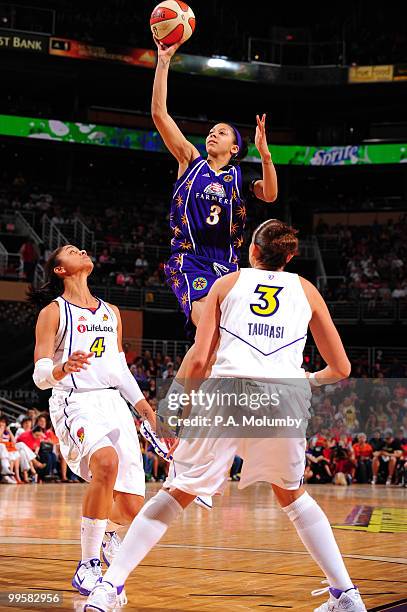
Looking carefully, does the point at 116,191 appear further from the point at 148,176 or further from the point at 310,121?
the point at 310,121

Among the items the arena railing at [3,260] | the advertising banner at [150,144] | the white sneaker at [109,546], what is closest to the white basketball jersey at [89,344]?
the white sneaker at [109,546]

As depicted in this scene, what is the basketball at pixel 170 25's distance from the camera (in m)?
6.09

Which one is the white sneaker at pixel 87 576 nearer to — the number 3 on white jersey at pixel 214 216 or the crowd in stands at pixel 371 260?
the number 3 on white jersey at pixel 214 216

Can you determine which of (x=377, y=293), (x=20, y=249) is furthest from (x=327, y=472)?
(x=20, y=249)

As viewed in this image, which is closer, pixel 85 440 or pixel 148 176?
pixel 85 440

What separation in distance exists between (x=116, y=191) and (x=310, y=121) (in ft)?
26.7

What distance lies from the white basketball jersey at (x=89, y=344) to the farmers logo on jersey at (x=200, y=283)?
64 cm

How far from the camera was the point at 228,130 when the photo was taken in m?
6.45

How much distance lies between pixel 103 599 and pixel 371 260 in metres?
26.5

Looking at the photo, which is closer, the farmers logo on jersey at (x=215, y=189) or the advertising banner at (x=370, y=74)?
the farmers logo on jersey at (x=215, y=189)

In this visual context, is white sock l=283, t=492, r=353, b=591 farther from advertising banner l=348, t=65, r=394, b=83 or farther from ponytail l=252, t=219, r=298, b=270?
advertising banner l=348, t=65, r=394, b=83

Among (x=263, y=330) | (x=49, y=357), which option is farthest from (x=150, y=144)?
(x=263, y=330)

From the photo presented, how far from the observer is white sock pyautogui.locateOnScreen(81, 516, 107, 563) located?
5504mm

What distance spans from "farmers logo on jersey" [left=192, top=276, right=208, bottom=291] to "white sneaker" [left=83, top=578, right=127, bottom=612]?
7.61 ft
